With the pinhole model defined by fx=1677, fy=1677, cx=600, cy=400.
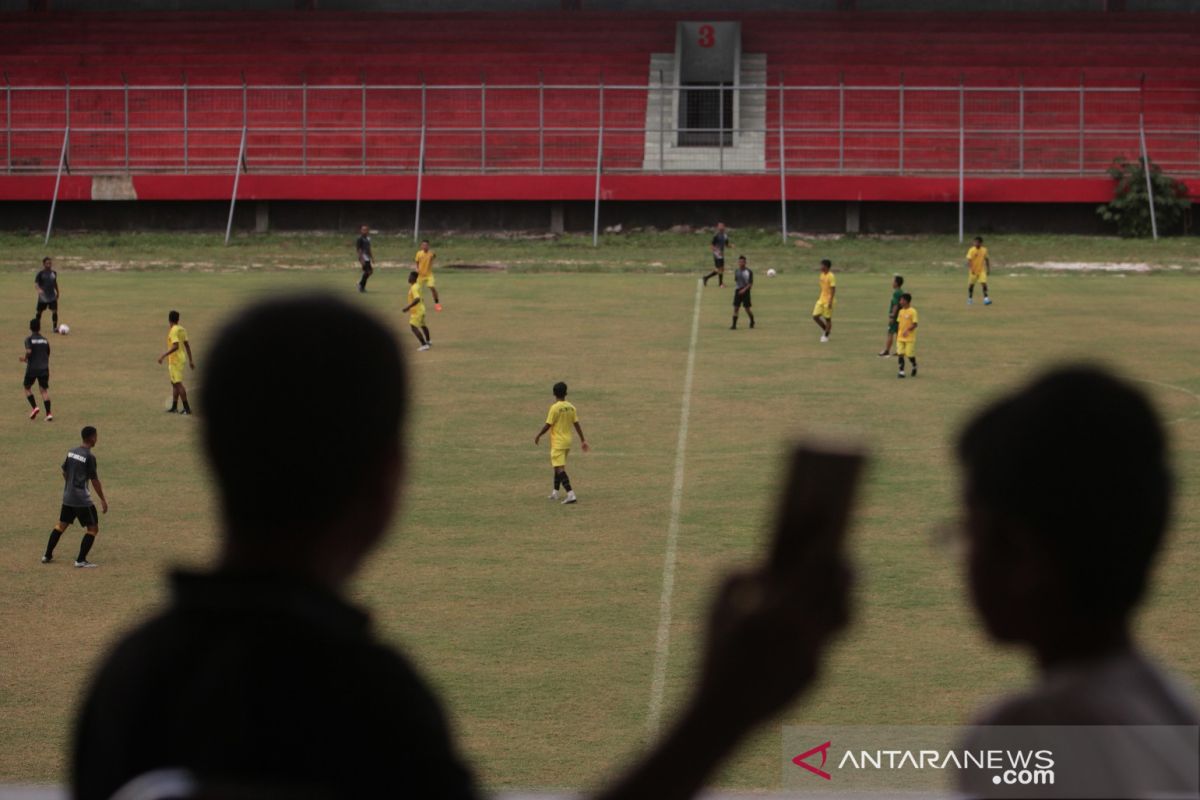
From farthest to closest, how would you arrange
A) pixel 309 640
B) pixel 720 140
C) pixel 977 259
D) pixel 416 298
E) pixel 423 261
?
pixel 720 140 → pixel 977 259 → pixel 423 261 → pixel 416 298 → pixel 309 640

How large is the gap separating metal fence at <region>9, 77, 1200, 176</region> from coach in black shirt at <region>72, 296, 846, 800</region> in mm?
48850

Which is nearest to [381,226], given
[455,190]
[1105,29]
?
[455,190]

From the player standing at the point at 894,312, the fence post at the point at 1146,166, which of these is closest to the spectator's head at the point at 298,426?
the player standing at the point at 894,312

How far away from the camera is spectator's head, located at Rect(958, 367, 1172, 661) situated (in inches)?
95.7

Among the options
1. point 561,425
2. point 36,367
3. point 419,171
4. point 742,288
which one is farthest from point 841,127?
point 561,425

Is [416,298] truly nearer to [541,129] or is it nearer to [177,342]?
[177,342]

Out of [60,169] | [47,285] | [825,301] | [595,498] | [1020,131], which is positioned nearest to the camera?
[595,498]

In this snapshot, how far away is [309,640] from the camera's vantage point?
7.25 ft

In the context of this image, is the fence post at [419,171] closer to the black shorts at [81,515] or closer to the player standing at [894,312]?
the player standing at [894,312]

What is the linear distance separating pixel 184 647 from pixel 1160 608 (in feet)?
43.2

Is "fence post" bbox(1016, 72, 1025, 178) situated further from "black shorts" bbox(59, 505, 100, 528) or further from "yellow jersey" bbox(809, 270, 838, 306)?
"black shorts" bbox(59, 505, 100, 528)

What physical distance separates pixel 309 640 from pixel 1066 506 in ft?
3.58

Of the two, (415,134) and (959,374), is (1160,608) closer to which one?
(959,374)

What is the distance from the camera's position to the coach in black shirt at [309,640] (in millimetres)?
2055
